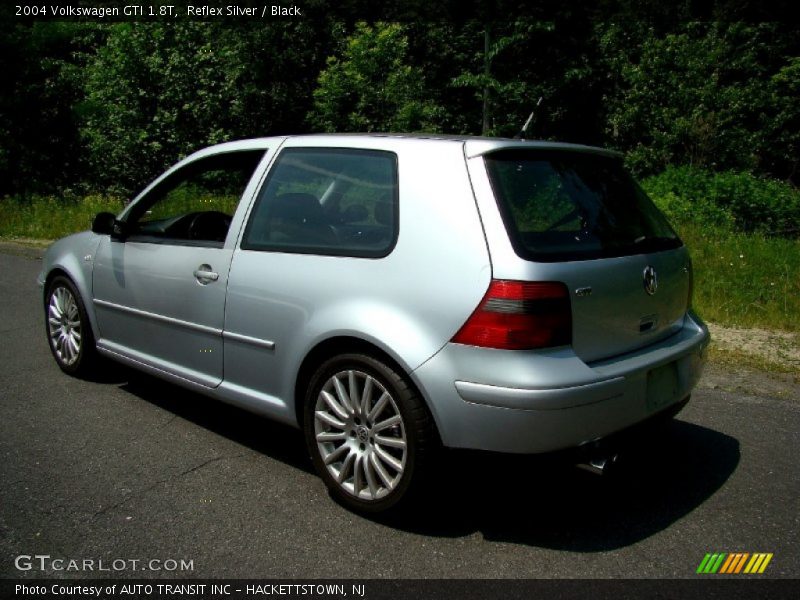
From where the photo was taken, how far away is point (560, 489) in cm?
368

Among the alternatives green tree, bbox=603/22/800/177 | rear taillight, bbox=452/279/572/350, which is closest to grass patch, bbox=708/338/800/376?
rear taillight, bbox=452/279/572/350

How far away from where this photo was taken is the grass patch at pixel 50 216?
14.5 metres

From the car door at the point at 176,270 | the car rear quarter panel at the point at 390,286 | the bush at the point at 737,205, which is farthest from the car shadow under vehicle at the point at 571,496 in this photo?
the bush at the point at 737,205

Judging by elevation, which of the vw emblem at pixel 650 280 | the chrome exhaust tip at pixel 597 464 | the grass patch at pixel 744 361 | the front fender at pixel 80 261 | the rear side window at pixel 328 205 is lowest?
the grass patch at pixel 744 361

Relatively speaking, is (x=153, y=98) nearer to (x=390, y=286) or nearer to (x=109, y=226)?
(x=109, y=226)

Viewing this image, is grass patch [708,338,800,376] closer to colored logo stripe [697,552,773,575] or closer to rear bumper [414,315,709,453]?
colored logo stripe [697,552,773,575]

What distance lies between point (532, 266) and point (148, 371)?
262cm

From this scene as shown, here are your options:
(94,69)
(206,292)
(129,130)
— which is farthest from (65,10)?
(206,292)

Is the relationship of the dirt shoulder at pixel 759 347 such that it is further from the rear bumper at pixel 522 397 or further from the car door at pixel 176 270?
the car door at pixel 176 270

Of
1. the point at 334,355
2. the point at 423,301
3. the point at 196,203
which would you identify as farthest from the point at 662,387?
the point at 196,203

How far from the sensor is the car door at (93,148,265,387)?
13.0 feet

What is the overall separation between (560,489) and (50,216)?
1425 centimetres

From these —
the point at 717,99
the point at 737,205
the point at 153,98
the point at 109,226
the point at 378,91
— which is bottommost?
the point at 737,205

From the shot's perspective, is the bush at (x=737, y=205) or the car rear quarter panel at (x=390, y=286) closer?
the car rear quarter panel at (x=390, y=286)
